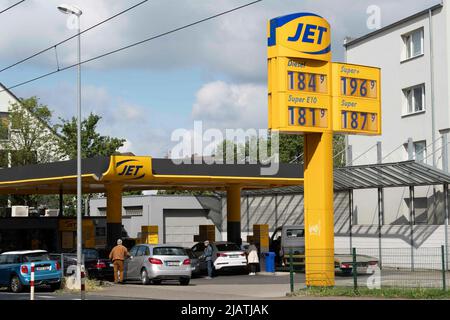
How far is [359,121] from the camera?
90.9 ft

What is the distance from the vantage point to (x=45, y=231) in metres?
47.7

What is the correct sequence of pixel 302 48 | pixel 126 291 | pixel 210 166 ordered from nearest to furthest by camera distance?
pixel 302 48 < pixel 126 291 < pixel 210 166

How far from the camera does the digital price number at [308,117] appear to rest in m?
25.9

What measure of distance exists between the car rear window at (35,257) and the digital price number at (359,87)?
39.5 ft

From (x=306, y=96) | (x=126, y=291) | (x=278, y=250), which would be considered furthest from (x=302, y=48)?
(x=278, y=250)

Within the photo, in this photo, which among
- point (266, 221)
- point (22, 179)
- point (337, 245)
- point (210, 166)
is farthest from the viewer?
point (266, 221)

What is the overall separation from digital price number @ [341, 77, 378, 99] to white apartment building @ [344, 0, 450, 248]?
8997mm

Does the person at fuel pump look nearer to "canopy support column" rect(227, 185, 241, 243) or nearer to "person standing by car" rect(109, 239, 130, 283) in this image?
"person standing by car" rect(109, 239, 130, 283)

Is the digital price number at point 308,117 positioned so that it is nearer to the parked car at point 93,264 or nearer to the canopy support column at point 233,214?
the parked car at point 93,264

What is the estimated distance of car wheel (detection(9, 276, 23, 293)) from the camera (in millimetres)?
30062

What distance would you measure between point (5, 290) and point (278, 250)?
16103 mm

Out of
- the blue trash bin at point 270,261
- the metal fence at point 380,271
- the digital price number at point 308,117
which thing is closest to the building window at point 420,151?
the metal fence at point 380,271
